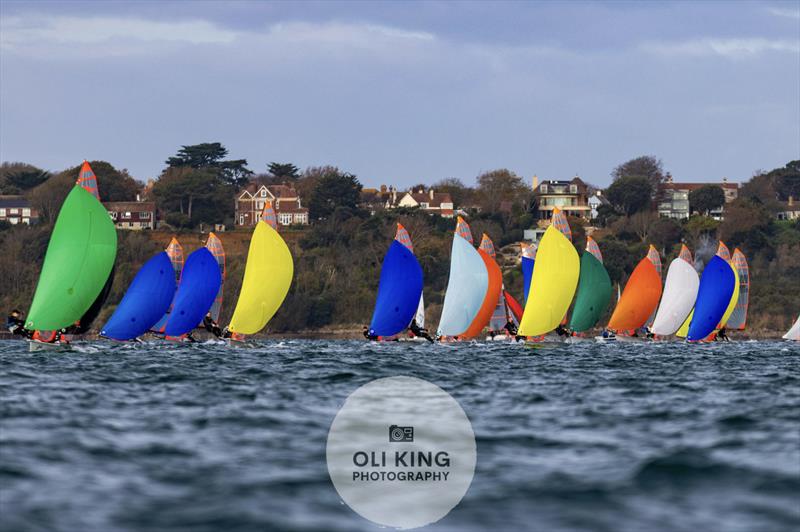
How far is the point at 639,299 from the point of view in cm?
7812

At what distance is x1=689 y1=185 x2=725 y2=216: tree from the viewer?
173875mm

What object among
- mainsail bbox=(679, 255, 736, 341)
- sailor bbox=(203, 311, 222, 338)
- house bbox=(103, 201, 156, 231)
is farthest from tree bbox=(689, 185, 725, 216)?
sailor bbox=(203, 311, 222, 338)

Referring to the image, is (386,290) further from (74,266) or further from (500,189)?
(500,189)

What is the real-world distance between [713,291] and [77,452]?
59418mm

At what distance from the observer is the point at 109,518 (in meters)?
14.2

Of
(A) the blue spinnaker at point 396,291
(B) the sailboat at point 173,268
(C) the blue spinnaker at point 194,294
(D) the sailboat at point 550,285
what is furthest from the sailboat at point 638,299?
(B) the sailboat at point 173,268

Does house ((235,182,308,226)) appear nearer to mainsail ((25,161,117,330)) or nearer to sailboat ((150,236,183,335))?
sailboat ((150,236,183,335))

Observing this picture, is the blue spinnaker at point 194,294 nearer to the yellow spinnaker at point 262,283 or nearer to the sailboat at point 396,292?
the yellow spinnaker at point 262,283

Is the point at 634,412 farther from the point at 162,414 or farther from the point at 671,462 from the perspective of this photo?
the point at 162,414

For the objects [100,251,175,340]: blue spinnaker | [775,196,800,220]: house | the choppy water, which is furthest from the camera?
[775,196,800,220]: house

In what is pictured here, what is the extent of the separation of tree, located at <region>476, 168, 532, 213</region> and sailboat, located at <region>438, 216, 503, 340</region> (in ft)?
338

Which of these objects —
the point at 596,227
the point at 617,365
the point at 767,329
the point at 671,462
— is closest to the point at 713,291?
the point at 617,365

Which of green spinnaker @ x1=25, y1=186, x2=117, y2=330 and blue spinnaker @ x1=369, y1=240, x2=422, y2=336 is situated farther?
blue spinnaker @ x1=369, y1=240, x2=422, y2=336

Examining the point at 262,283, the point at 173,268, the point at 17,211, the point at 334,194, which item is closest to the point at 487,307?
the point at 262,283
